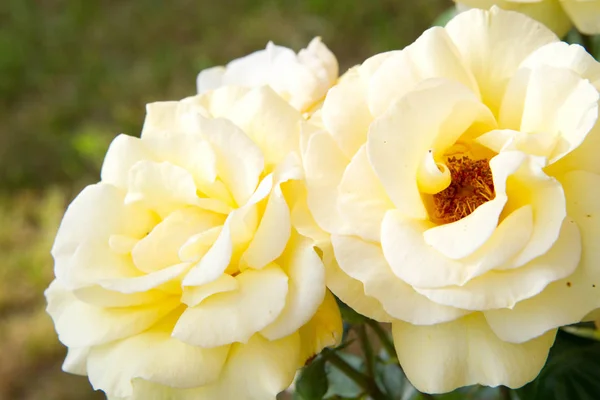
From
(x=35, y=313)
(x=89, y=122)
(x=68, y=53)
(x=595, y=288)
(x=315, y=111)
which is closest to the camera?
(x=595, y=288)

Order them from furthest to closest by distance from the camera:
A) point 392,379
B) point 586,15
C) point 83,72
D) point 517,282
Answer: point 83,72
point 392,379
point 586,15
point 517,282

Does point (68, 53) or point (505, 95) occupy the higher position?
point (505, 95)

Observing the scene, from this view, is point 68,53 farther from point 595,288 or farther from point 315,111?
point 595,288

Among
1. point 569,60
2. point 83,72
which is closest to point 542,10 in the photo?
point 569,60

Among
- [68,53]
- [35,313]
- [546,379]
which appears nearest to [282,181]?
[546,379]

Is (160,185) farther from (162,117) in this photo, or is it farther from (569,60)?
(569,60)

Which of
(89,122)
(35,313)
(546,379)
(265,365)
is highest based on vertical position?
(265,365)
